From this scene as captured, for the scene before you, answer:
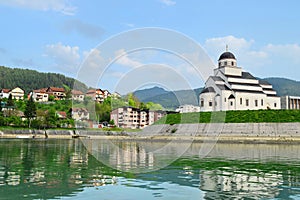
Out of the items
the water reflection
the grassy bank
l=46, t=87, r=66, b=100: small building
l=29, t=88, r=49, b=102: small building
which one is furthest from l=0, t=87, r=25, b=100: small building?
the water reflection

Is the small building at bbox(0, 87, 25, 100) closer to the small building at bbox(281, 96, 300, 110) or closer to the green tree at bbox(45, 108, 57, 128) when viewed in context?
the green tree at bbox(45, 108, 57, 128)

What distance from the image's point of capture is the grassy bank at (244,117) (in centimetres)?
5589

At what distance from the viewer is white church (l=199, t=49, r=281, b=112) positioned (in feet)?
237

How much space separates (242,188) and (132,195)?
14.0 feet

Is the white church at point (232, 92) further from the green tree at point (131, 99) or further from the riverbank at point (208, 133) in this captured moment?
the green tree at point (131, 99)

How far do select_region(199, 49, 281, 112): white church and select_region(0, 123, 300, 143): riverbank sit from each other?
11786mm

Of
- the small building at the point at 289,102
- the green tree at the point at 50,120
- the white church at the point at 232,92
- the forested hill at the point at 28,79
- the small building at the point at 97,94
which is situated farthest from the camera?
the forested hill at the point at 28,79

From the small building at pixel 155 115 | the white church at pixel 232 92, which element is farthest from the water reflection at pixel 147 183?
the white church at pixel 232 92

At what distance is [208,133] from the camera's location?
5647cm

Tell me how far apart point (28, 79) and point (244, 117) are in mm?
142407

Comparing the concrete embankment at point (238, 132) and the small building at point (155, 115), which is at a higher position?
the small building at point (155, 115)

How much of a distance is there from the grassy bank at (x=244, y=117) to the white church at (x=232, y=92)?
578 cm

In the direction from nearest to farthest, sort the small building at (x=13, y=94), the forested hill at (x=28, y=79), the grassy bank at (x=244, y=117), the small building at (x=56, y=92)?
1. the grassy bank at (x=244, y=117)
2. the small building at (x=13, y=94)
3. the small building at (x=56, y=92)
4. the forested hill at (x=28, y=79)

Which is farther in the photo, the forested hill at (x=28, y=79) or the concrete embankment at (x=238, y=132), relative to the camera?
the forested hill at (x=28, y=79)
